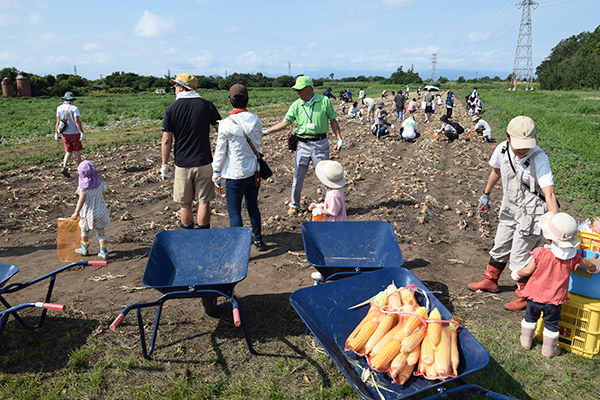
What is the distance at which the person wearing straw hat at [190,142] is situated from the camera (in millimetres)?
4992

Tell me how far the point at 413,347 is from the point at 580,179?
27.6 ft

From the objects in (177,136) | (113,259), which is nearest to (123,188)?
(113,259)

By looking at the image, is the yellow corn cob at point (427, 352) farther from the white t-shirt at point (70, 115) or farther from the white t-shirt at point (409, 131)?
the white t-shirt at point (409, 131)

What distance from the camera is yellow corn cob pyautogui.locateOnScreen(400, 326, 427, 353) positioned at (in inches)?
110

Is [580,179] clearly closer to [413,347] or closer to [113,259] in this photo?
[413,347]

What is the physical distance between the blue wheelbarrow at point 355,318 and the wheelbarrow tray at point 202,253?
1.01 meters

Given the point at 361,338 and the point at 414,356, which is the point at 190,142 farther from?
the point at 414,356

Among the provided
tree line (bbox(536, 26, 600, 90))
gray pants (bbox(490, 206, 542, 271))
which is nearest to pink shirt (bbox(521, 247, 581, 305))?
gray pants (bbox(490, 206, 542, 271))

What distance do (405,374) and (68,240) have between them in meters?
4.91

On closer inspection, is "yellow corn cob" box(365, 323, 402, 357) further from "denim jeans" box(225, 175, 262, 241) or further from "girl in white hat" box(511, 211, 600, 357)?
"denim jeans" box(225, 175, 262, 241)

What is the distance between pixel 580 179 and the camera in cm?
885

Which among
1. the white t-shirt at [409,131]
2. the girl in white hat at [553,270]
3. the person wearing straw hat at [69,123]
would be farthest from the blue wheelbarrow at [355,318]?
the white t-shirt at [409,131]

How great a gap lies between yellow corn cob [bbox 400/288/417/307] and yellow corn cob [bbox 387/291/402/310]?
33mm

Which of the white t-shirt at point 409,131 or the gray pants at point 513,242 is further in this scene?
the white t-shirt at point 409,131
